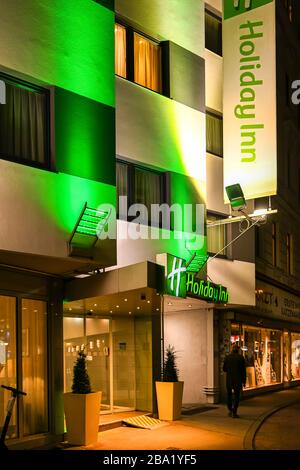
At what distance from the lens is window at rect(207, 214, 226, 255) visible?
20.3 metres

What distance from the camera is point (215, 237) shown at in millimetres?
20688

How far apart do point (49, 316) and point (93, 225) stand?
7.96ft

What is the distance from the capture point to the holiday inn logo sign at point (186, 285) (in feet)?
46.5

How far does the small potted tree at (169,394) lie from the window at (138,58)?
7.04m

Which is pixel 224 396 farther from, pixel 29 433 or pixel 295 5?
pixel 295 5

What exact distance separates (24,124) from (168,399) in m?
7.94

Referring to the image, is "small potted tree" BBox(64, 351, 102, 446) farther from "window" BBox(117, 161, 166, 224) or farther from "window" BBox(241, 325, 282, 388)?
"window" BBox(241, 325, 282, 388)

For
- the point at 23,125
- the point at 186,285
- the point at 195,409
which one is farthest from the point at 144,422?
→ the point at 23,125

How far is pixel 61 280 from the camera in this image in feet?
46.4

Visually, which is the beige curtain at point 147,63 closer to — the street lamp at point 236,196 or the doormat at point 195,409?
the street lamp at point 236,196

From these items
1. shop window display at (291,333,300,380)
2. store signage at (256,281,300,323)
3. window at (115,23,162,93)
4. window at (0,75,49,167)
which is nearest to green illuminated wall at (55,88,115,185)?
window at (0,75,49,167)

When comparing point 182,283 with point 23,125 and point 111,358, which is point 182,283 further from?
point 23,125

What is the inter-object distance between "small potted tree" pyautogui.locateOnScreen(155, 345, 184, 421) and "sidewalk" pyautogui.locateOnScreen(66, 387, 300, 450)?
1.16 feet

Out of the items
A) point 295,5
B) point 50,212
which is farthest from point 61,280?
point 295,5
